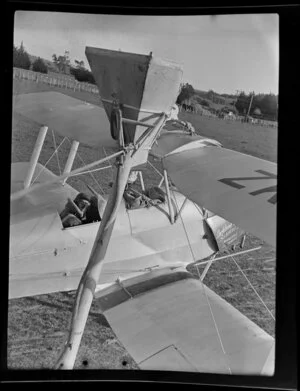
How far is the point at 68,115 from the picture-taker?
1.84 metres

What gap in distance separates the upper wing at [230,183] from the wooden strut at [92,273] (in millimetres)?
230

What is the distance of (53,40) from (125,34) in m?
0.24

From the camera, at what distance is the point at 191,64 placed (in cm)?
133

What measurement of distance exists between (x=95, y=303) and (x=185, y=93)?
2.79 feet

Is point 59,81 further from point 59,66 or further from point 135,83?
point 135,83

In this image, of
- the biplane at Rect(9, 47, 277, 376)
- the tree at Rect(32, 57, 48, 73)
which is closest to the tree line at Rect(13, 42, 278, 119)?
the tree at Rect(32, 57, 48, 73)

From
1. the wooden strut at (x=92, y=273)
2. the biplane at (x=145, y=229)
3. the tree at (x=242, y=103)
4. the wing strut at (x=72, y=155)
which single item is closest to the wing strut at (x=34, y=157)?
the biplane at (x=145, y=229)

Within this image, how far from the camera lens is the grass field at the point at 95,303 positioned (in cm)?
125

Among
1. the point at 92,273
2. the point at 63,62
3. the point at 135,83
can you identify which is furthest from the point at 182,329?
the point at 63,62

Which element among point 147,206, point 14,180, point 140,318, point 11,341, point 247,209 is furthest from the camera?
point 147,206

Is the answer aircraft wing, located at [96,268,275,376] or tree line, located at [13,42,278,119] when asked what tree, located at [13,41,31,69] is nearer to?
tree line, located at [13,42,278,119]

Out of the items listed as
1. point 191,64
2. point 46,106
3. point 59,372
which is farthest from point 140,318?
point 46,106

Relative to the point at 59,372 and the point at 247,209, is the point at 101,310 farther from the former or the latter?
the point at 247,209

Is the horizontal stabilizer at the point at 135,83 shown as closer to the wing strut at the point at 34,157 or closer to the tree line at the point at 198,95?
the tree line at the point at 198,95
